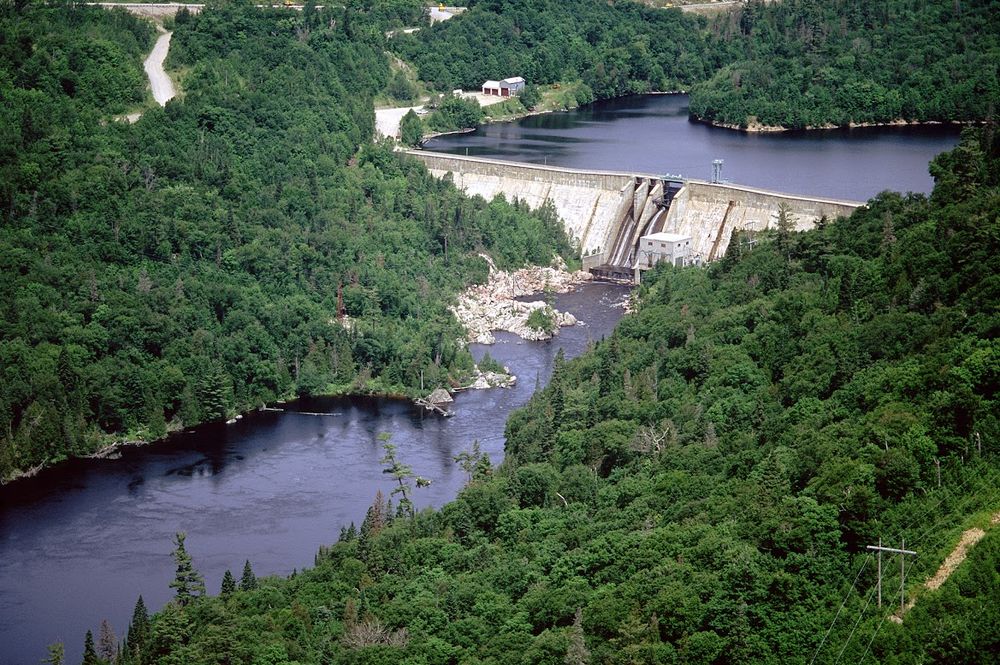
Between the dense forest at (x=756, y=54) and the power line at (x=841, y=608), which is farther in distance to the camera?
the dense forest at (x=756, y=54)

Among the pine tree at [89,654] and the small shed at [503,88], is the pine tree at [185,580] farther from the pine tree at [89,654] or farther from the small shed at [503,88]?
the small shed at [503,88]

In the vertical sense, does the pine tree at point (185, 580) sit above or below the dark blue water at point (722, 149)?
below

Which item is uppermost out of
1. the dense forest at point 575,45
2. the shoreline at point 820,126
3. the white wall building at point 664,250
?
the dense forest at point 575,45

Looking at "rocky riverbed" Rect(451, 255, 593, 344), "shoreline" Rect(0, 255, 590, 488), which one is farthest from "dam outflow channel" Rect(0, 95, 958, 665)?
"rocky riverbed" Rect(451, 255, 593, 344)

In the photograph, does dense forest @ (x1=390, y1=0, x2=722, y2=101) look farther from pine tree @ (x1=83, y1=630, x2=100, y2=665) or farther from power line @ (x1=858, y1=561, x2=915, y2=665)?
power line @ (x1=858, y1=561, x2=915, y2=665)

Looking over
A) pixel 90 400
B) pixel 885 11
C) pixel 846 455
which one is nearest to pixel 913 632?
pixel 846 455

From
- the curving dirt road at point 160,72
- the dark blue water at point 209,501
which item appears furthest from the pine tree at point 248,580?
the curving dirt road at point 160,72

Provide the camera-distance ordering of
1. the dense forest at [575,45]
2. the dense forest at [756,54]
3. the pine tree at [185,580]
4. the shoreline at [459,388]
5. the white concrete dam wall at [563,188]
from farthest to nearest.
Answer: the dense forest at [575,45] < the dense forest at [756,54] < the white concrete dam wall at [563,188] < the shoreline at [459,388] < the pine tree at [185,580]
